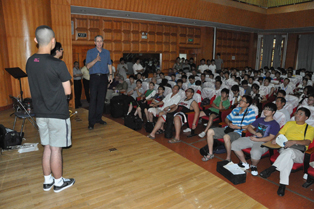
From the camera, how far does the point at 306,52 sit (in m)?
15.4

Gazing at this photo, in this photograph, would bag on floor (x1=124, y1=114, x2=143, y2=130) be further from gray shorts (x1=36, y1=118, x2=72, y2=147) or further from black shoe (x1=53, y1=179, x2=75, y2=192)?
gray shorts (x1=36, y1=118, x2=72, y2=147)

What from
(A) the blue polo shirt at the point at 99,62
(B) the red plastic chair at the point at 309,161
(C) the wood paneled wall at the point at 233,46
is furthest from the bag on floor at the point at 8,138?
(C) the wood paneled wall at the point at 233,46

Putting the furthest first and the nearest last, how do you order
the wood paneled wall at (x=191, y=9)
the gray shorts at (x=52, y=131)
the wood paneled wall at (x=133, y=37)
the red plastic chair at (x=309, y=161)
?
1. the wood paneled wall at (x=133, y=37)
2. the wood paneled wall at (x=191, y=9)
3. the red plastic chair at (x=309, y=161)
4. the gray shorts at (x=52, y=131)

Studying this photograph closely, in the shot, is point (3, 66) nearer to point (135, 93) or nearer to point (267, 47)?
point (135, 93)

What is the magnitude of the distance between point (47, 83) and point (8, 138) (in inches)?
90.6

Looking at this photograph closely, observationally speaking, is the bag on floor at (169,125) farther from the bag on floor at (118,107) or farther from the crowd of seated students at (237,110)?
the bag on floor at (118,107)

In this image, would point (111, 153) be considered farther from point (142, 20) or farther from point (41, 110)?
point (142, 20)

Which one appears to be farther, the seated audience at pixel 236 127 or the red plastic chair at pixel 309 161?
the seated audience at pixel 236 127

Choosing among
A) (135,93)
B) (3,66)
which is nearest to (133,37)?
(135,93)

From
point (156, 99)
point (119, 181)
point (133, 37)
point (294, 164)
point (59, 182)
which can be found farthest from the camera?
point (133, 37)

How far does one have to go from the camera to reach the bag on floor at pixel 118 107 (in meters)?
7.30

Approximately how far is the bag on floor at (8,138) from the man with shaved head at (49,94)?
1860mm

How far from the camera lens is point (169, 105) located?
235 inches

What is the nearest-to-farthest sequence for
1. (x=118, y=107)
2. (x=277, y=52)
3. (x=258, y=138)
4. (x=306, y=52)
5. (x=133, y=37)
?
(x=258, y=138), (x=118, y=107), (x=133, y=37), (x=306, y=52), (x=277, y=52)
